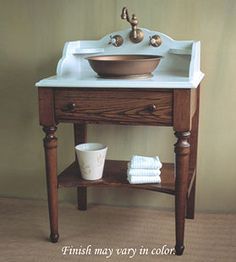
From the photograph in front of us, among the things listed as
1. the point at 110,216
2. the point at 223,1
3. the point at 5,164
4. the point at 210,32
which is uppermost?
the point at 223,1

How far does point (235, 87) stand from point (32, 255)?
1.10m

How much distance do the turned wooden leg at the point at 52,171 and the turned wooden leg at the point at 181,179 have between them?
18.4 inches

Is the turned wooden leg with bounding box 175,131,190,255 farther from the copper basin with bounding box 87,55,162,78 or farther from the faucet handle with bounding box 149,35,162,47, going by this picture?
the faucet handle with bounding box 149,35,162,47

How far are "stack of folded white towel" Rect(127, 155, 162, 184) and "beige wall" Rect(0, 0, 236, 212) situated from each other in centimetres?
34

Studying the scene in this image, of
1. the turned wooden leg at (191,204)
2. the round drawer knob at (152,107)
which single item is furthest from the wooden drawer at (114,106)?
the turned wooden leg at (191,204)

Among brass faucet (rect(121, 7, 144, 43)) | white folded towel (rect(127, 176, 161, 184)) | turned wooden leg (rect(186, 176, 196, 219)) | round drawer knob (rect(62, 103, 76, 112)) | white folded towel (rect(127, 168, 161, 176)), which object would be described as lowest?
turned wooden leg (rect(186, 176, 196, 219))

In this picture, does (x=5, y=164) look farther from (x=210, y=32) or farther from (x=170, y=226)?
(x=210, y=32)

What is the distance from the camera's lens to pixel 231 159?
1978 mm

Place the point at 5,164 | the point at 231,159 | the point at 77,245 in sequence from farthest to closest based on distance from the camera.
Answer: the point at 5,164, the point at 231,159, the point at 77,245

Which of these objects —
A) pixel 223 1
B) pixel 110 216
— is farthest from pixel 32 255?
pixel 223 1

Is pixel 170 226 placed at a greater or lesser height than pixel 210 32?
Result: lesser

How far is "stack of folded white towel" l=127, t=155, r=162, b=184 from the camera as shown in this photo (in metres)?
1.66

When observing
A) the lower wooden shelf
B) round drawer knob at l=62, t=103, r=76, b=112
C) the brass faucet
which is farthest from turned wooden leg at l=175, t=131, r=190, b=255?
the brass faucet

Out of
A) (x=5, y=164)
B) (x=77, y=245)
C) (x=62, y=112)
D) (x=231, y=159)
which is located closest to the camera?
(x=62, y=112)
